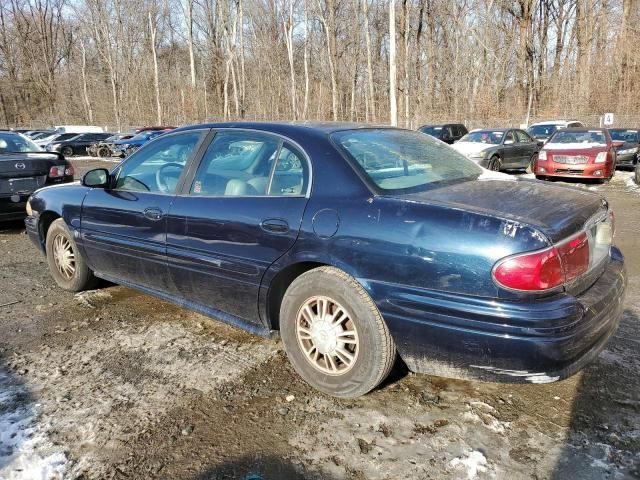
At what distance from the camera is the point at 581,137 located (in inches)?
523

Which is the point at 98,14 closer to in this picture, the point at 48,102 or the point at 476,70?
the point at 48,102

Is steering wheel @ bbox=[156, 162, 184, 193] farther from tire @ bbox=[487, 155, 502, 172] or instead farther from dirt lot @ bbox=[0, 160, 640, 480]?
tire @ bbox=[487, 155, 502, 172]

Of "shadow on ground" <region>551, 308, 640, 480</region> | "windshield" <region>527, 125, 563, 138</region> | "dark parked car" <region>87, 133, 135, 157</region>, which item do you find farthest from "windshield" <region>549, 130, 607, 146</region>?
"dark parked car" <region>87, 133, 135, 157</region>

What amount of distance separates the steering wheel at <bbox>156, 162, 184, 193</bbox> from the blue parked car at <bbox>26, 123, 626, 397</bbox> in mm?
16

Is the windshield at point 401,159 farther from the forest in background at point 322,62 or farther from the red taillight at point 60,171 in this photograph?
the forest in background at point 322,62

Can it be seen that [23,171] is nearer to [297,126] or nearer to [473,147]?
[297,126]

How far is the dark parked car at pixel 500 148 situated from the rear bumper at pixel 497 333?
11649 mm

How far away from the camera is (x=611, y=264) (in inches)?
119

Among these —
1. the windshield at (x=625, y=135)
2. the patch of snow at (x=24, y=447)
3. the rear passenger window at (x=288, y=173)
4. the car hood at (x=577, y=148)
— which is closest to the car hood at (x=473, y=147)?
the car hood at (x=577, y=148)

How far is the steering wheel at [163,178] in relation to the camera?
371cm

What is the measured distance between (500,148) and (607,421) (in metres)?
12.6

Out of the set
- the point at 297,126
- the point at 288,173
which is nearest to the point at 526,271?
the point at 288,173

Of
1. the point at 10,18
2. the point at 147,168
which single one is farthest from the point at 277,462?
the point at 10,18

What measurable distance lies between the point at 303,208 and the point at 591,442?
1.87 m
